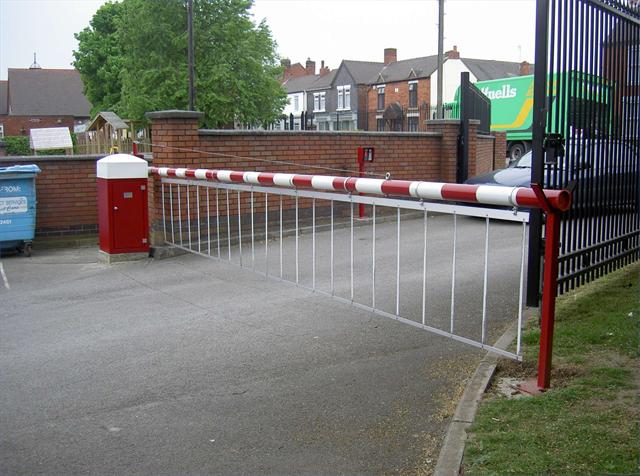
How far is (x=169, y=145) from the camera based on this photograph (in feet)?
34.4

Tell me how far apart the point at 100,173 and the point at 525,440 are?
26.0 feet

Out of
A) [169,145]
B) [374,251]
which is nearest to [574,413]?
[374,251]

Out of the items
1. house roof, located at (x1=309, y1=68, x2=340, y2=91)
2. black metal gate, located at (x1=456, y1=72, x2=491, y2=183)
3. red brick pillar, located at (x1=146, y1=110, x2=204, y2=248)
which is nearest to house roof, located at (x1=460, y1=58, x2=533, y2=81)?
house roof, located at (x1=309, y1=68, x2=340, y2=91)

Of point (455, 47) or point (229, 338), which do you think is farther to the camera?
point (455, 47)

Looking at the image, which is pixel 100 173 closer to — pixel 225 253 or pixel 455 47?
pixel 225 253

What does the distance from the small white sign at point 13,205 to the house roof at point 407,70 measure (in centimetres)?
5420

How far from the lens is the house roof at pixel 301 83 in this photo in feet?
271

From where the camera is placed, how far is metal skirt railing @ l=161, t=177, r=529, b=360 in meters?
6.20

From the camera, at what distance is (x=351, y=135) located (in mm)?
12820

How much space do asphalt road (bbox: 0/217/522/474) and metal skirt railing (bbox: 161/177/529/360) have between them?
6cm

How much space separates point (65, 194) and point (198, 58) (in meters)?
28.9

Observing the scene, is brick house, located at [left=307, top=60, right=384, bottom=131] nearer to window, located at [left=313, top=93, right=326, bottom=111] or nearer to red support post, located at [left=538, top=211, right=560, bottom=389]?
window, located at [left=313, top=93, right=326, bottom=111]

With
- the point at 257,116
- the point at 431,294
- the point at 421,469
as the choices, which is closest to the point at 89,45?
the point at 257,116

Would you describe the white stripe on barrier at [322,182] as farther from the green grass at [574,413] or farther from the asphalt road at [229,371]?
the green grass at [574,413]
